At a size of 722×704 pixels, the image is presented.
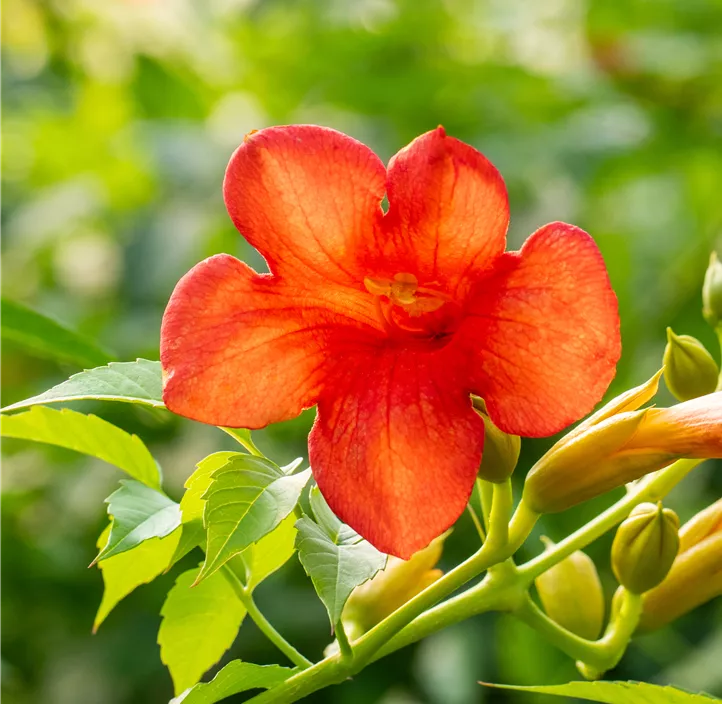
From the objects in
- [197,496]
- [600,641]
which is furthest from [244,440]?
[600,641]

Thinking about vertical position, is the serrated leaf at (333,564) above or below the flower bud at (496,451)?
below

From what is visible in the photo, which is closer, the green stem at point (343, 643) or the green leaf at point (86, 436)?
the green stem at point (343, 643)

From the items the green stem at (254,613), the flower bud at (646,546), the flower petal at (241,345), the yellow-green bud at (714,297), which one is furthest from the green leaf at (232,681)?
the yellow-green bud at (714,297)

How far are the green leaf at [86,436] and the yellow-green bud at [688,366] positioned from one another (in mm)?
818

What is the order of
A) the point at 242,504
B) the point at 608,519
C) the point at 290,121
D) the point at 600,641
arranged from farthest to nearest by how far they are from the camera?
the point at 290,121
the point at 600,641
the point at 608,519
the point at 242,504

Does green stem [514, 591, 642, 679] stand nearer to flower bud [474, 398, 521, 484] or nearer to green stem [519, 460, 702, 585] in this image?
green stem [519, 460, 702, 585]

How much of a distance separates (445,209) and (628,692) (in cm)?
68

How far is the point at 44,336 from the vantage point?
157 centimetres

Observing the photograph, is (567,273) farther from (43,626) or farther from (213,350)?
(43,626)

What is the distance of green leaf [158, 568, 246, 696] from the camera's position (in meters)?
1.54

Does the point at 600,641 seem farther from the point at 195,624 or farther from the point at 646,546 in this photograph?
the point at 195,624

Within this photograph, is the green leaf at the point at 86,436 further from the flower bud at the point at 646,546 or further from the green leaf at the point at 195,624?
the flower bud at the point at 646,546

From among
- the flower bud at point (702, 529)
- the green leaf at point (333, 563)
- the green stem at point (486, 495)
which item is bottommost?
the flower bud at point (702, 529)

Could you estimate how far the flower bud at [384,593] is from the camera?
153 centimetres
